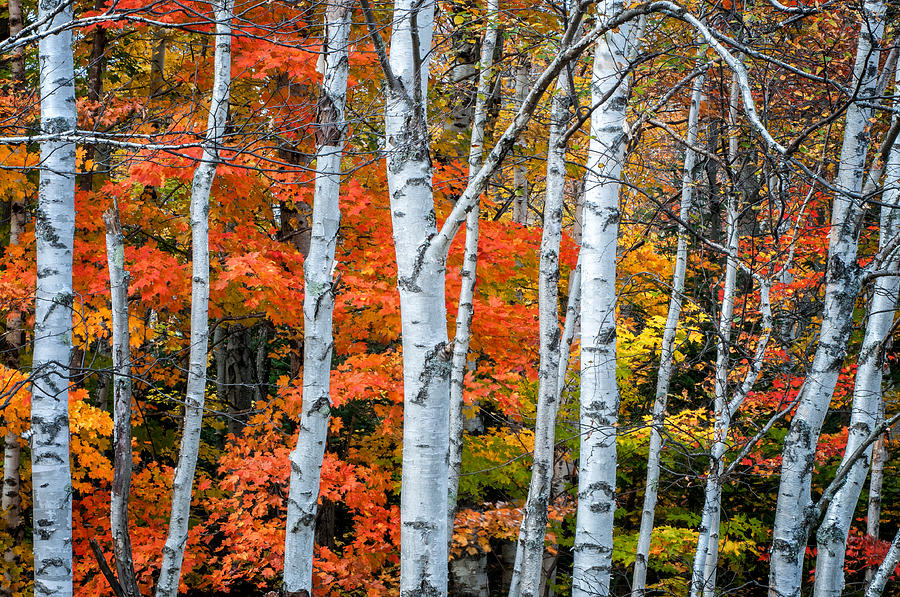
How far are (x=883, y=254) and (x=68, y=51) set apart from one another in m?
5.30

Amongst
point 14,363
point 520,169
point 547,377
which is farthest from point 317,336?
point 520,169

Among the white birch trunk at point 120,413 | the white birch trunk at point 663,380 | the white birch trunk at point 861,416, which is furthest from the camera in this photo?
the white birch trunk at point 663,380

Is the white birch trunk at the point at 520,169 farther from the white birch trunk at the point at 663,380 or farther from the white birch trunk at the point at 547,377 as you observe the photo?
the white birch trunk at the point at 663,380

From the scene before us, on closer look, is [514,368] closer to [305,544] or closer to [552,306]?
[552,306]

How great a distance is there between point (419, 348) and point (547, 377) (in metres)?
3.48

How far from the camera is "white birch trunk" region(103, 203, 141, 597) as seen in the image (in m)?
5.63

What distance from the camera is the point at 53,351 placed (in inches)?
174

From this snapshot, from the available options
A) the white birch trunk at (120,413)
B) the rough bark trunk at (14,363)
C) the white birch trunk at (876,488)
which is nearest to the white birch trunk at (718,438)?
the white birch trunk at (120,413)

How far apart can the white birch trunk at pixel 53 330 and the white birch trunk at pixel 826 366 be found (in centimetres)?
446

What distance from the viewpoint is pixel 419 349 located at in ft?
9.64

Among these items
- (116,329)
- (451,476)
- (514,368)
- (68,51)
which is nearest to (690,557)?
(514,368)

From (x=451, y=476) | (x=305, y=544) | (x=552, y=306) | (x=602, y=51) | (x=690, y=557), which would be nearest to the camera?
(x=602, y=51)

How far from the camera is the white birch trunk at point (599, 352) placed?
383 centimetres

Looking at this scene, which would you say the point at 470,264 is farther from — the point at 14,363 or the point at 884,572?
the point at 14,363
